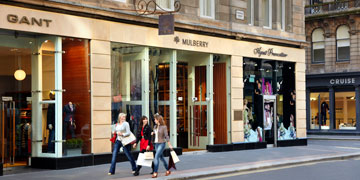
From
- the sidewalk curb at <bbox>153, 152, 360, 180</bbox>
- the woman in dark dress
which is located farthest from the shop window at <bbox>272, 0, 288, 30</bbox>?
the woman in dark dress

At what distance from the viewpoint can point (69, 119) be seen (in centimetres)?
1761

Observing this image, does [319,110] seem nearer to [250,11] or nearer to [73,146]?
[250,11]

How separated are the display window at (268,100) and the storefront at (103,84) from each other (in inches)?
5.9

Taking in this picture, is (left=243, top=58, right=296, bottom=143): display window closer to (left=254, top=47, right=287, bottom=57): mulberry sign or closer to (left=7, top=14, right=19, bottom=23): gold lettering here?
(left=254, top=47, right=287, bottom=57): mulberry sign

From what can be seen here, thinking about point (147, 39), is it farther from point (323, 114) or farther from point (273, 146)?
point (323, 114)

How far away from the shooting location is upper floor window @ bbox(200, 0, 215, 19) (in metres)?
22.7

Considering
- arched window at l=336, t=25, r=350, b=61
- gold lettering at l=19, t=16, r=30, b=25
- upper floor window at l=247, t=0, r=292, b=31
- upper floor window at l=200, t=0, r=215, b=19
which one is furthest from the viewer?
arched window at l=336, t=25, r=350, b=61

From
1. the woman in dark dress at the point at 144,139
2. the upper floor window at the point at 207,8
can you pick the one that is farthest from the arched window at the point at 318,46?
the woman in dark dress at the point at 144,139

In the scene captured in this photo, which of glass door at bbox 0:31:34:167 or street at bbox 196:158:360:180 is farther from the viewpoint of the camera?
glass door at bbox 0:31:34:167

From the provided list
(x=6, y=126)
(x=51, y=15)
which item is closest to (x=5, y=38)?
(x=51, y=15)

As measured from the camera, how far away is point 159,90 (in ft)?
69.3

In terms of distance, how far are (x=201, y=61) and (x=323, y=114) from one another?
23.2 m

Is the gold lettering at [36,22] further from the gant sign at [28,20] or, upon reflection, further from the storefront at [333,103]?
the storefront at [333,103]

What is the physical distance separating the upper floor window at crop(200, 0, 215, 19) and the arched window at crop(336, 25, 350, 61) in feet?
74.4
